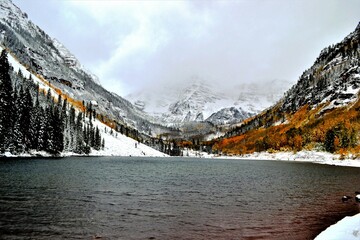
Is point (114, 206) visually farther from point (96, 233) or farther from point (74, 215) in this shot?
point (96, 233)

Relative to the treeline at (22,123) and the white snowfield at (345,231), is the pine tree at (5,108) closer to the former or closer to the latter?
the treeline at (22,123)

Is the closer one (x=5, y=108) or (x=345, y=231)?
(x=345, y=231)

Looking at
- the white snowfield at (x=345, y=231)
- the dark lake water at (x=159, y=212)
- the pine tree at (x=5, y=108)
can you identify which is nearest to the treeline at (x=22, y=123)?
the pine tree at (x=5, y=108)

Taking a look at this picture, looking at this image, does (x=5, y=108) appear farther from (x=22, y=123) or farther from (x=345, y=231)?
(x=345, y=231)

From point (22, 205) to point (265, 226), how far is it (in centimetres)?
2602

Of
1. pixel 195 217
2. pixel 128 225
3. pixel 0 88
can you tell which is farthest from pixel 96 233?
pixel 0 88

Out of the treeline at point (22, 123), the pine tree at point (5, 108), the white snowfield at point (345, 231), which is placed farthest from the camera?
the treeline at point (22, 123)

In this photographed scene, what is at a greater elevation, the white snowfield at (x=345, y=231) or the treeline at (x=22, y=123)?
the treeline at (x=22, y=123)

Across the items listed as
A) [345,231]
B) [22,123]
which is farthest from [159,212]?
[22,123]

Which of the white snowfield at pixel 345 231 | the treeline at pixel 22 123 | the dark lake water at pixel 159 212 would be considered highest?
the treeline at pixel 22 123

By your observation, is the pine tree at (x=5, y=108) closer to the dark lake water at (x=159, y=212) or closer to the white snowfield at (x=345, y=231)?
the dark lake water at (x=159, y=212)

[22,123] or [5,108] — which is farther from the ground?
[5,108]

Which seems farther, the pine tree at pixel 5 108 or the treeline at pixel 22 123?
the treeline at pixel 22 123

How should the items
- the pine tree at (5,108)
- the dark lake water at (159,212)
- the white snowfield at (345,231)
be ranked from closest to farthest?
the white snowfield at (345,231), the dark lake water at (159,212), the pine tree at (5,108)
